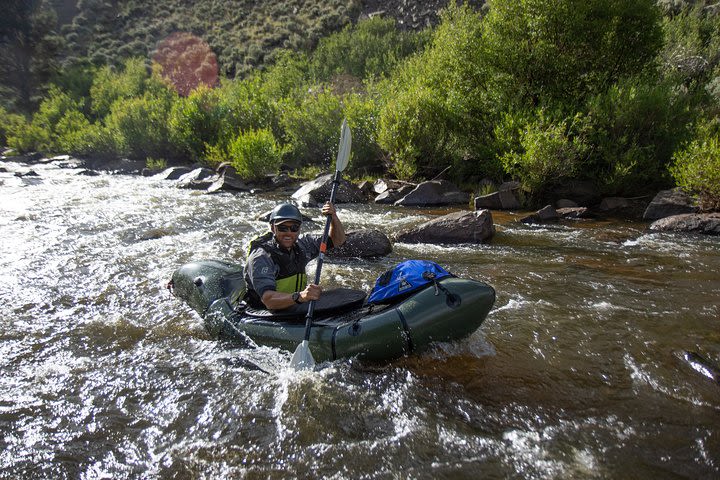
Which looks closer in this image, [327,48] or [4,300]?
[4,300]

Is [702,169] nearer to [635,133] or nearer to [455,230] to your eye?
[635,133]

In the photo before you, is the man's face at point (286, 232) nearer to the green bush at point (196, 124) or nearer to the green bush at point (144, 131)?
the green bush at point (196, 124)

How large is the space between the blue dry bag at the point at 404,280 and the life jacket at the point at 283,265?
27.2 inches

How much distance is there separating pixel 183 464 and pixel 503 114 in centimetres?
1010

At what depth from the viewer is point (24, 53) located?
3619 cm

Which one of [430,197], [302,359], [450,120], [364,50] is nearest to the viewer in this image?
[302,359]

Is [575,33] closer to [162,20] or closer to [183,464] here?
[183,464]

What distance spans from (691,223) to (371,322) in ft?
23.1

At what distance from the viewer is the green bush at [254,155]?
1277 centimetres

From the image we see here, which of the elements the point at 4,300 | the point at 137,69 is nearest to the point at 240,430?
the point at 4,300

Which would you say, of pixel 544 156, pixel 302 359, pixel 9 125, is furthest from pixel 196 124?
pixel 9 125

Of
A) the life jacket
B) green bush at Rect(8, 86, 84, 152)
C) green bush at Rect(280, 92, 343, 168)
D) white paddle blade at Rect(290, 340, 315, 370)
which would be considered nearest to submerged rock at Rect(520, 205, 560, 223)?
the life jacket

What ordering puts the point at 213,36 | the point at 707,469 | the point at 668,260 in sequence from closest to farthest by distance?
the point at 707,469 < the point at 668,260 < the point at 213,36

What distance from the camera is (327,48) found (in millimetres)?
32062
